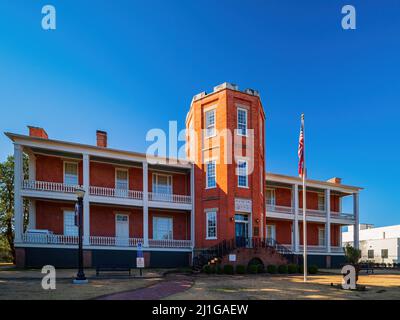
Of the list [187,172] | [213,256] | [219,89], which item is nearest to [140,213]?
[187,172]

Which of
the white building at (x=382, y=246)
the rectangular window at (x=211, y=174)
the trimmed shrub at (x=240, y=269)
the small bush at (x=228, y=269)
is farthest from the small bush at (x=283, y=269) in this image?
the white building at (x=382, y=246)

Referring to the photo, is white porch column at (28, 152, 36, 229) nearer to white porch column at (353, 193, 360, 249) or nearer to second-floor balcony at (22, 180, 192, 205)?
second-floor balcony at (22, 180, 192, 205)

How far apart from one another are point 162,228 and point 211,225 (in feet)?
13.9

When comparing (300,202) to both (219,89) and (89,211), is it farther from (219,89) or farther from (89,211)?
(89,211)

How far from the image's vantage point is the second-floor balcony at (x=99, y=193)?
78.5ft

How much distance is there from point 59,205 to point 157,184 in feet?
24.6

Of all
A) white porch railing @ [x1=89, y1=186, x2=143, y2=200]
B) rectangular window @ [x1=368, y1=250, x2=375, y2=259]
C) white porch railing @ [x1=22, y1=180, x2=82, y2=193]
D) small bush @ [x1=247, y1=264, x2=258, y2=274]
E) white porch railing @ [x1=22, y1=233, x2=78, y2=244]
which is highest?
white porch railing @ [x1=22, y1=180, x2=82, y2=193]

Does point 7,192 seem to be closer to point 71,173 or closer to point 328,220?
point 71,173

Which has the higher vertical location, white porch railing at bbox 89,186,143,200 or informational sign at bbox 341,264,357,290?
white porch railing at bbox 89,186,143,200

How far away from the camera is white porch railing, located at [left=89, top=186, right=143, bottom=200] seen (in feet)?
86.2

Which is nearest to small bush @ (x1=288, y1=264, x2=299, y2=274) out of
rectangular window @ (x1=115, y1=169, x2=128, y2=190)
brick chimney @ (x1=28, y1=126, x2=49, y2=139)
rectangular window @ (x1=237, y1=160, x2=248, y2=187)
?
rectangular window @ (x1=237, y1=160, x2=248, y2=187)

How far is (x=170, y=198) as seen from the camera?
28734 millimetres

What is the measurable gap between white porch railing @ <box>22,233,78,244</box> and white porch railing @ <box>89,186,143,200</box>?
3.51 meters

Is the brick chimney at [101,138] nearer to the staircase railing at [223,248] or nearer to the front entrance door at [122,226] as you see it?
the front entrance door at [122,226]
